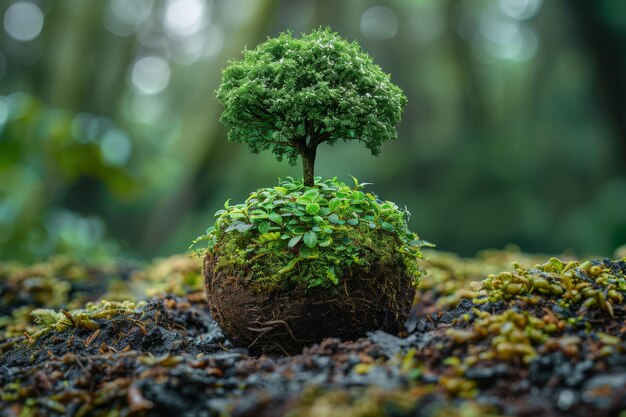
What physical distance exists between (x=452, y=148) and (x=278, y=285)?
8379mm

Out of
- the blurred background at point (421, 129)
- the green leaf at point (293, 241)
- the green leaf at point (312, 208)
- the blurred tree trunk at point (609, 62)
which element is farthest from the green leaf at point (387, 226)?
the blurred tree trunk at point (609, 62)

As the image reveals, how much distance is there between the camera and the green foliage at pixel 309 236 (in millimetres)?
3254

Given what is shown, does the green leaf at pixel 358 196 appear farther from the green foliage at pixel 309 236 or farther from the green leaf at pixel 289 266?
the green leaf at pixel 289 266

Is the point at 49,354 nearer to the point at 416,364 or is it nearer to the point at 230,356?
the point at 230,356

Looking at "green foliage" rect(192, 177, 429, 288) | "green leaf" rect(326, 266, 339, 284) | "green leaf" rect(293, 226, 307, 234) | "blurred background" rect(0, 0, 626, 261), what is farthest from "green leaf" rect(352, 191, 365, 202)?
"blurred background" rect(0, 0, 626, 261)

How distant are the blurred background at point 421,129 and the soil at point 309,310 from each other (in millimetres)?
6038

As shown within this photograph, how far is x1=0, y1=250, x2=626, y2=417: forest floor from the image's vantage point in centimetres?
206

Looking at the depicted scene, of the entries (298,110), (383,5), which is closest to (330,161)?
(383,5)

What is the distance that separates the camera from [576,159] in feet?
33.3

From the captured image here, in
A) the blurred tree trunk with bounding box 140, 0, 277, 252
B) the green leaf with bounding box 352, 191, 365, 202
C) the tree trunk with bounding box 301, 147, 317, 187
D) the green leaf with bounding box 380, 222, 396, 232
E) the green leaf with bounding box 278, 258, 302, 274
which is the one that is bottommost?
the green leaf with bounding box 278, 258, 302, 274

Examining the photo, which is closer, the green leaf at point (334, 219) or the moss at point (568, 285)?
the moss at point (568, 285)

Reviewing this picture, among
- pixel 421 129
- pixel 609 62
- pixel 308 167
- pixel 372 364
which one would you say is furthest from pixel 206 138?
pixel 609 62

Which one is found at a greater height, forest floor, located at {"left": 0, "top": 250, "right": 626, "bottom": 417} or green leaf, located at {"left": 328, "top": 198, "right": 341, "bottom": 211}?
green leaf, located at {"left": 328, "top": 198, "right": 341, "bottom": 211}

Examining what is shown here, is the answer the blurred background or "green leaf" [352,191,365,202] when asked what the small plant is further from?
the blurred background
